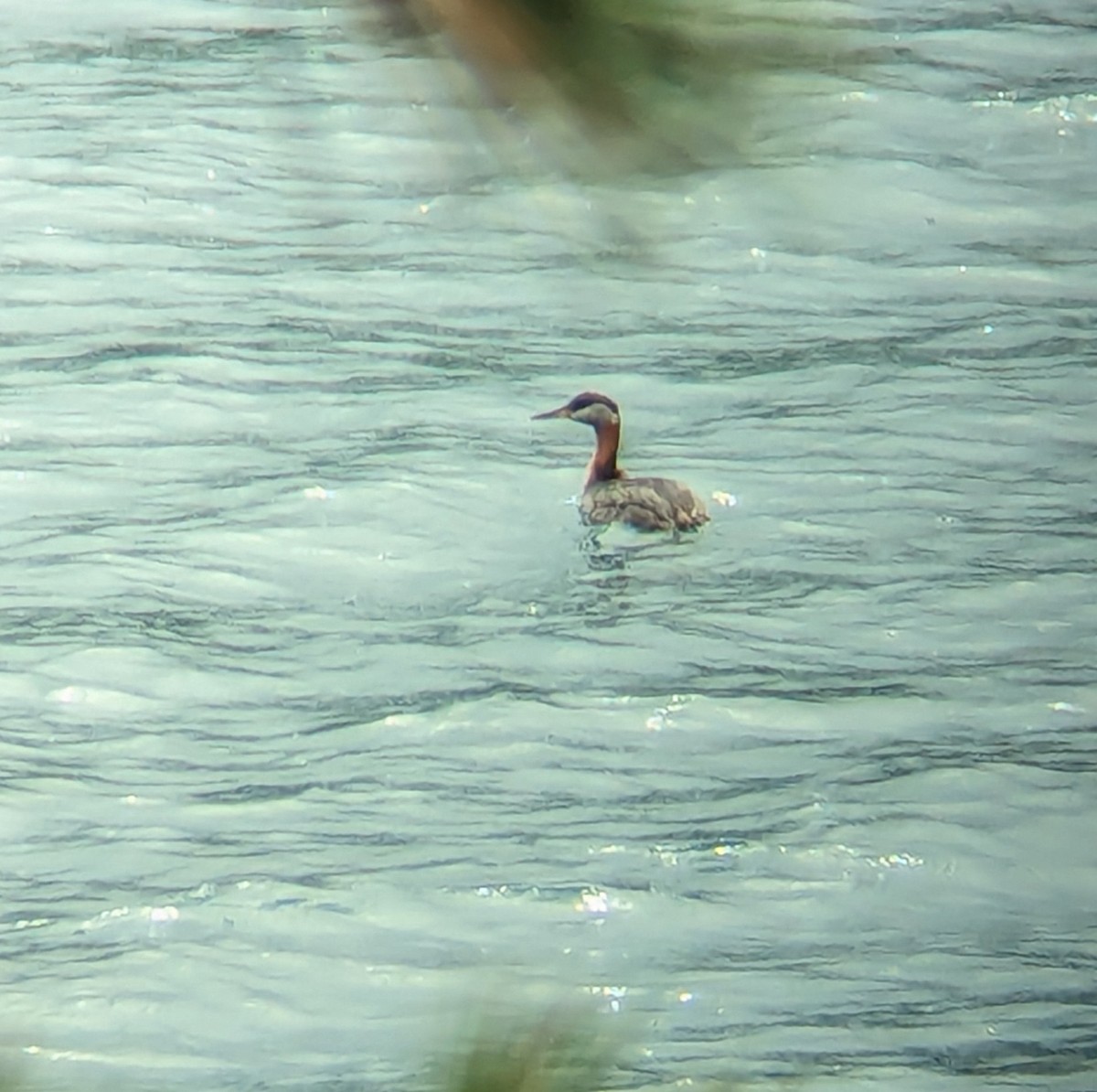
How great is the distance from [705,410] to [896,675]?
0.28 meters

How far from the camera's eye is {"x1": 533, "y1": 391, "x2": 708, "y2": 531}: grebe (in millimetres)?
1327

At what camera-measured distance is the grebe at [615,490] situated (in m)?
1.33

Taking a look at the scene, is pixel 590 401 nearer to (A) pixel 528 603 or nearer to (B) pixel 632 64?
(A) pixel 528 603

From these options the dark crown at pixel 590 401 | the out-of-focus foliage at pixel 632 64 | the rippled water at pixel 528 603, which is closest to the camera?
the out-of-focus foliage at pixel 632 64

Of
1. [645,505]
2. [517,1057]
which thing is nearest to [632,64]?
[517,1057]

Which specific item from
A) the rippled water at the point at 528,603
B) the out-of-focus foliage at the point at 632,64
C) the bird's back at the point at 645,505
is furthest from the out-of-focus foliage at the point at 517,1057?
the bird's back at the point at 645,505

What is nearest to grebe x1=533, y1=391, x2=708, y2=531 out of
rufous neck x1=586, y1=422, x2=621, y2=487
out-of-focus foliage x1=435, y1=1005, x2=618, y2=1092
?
rufous neck x1=586, y1=422, x2=621, y2=487

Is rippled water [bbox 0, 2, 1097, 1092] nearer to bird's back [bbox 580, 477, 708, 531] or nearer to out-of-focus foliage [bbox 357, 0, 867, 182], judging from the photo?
bird's back [bbox 580, 477, 708, 531]

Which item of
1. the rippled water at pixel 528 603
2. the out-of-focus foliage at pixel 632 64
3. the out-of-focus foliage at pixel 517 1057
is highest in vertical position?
the out-of-focus foliage at pixel 632 64

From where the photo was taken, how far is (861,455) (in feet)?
4.60

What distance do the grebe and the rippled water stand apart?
26mm

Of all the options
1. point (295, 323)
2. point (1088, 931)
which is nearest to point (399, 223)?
point (295, 323)

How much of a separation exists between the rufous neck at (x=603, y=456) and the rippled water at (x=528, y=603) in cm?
3

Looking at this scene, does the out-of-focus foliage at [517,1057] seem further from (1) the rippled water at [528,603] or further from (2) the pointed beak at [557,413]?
(2) the pointed beak at [557,413]
